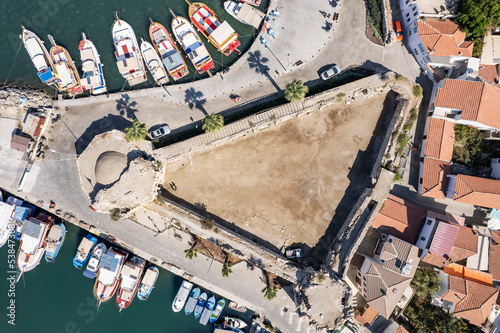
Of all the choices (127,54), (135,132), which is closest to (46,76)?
(127,54)

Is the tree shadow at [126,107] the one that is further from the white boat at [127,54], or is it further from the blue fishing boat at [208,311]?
the blue fishing boat at [208,311]

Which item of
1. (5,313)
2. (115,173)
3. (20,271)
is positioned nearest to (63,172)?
(115,173)

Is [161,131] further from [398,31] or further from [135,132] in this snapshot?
[398,31]

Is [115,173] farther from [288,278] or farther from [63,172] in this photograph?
[288,278]

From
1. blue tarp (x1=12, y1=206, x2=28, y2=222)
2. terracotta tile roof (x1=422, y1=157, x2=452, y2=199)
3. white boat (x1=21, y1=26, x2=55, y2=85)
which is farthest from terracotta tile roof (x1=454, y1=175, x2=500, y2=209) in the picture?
blue tarp (x1=12, y1=206, x2=28, y2=222)

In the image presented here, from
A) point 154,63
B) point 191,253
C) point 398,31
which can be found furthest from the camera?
point 398,31

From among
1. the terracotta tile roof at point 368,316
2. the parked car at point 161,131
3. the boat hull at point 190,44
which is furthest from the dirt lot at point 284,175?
the terracotta tile roof at point 368,316
